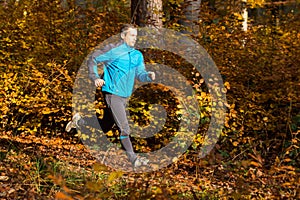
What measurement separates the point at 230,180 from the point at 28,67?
129 inches

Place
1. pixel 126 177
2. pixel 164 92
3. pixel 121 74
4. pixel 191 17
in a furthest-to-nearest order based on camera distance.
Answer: pixel 191 17, pixel 164 92, pixel 121 74, pixel 126 177

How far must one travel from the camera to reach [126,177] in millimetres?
5332

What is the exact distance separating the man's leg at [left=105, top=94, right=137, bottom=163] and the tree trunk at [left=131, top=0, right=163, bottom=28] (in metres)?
2.00

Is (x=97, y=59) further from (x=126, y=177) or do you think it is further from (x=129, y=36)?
(x=126, y=177)

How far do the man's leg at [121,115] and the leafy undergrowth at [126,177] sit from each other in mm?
413

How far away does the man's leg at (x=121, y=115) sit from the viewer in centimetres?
557

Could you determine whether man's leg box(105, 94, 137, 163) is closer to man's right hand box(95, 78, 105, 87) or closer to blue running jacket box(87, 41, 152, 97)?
blue running jacket box(87, 41, 152, 97)

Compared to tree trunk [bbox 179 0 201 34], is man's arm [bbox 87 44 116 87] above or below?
below

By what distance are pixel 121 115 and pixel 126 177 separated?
69 cm

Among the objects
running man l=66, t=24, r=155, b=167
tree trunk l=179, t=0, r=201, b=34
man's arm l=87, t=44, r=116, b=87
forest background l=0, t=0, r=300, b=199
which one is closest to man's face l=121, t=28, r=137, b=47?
running man l=66, t=24, r=155, b=167

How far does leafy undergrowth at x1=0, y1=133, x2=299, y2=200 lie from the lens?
12.6 feet

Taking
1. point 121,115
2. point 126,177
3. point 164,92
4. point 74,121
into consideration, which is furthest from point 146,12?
point 126,177

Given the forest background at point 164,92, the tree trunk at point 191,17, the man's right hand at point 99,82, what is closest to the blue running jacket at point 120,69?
the man's right hand at point 99,82

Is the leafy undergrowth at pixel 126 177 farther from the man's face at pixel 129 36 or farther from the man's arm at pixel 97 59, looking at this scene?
the man's face at pixel 129 36
